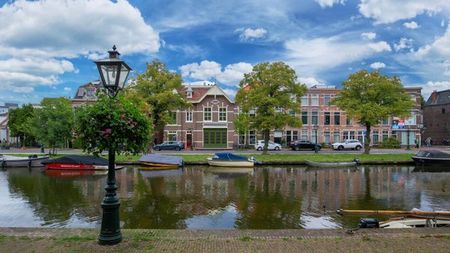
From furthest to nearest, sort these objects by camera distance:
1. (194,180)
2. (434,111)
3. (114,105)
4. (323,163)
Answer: (434,111)
(323,163)
(194,180)
(114,105)

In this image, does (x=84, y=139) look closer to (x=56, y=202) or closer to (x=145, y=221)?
(x=145, y=221)

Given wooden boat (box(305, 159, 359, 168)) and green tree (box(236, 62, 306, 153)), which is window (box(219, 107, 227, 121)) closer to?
green tree (box(236, 62, 306, 153))

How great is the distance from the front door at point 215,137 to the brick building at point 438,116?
48.0 m

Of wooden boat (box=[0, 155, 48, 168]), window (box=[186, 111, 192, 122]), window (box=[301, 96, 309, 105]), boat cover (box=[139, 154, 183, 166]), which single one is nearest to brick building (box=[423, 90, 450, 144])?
window (box=[301, 96, 309, 105])

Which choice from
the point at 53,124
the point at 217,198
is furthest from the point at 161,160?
the point at 217,198

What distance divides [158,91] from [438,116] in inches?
2541

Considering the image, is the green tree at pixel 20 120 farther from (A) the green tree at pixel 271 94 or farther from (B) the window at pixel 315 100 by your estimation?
(B) the window at pixel 315 100

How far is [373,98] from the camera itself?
1585 inches

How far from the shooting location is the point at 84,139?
8102mm

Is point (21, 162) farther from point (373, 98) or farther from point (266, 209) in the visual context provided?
point (373, 98)

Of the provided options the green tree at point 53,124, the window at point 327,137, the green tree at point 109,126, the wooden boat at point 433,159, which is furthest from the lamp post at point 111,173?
the window at point 327,137

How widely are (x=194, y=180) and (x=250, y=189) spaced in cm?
546

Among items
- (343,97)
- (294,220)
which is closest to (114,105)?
(294,220)

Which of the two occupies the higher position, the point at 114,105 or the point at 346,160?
the point at 114,105
